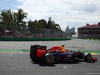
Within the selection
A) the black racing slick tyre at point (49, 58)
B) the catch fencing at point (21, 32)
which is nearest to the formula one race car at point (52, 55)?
the black racing slick tyre at point (49, 58)

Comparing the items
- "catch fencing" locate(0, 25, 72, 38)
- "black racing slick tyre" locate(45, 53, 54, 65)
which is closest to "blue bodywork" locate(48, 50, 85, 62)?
"black racing slick tyre" locate(45, 53, 54, 65)

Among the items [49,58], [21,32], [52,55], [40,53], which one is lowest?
[49,58]

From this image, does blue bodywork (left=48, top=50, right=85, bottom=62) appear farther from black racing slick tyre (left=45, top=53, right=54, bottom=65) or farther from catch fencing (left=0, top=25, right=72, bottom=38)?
catch fencing (left=0, top=25, right=72, bottom=38)

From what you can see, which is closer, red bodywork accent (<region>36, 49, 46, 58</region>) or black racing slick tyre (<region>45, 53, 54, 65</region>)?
black racing slick tyre (<region>45, 53, 54, 65</region>)

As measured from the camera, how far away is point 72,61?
1096 cm

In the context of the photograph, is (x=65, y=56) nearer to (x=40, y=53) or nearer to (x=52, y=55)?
(x=52, y=55)

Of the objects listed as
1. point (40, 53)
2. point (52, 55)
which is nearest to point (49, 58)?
point (52, 55)

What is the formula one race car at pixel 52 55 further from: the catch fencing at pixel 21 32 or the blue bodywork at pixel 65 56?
the catch fencing at pixel 21 32

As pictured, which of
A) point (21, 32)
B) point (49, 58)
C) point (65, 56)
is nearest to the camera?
point (49, 58)

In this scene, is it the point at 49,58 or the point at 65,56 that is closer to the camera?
the point at 49,58

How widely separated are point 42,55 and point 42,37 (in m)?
31.1

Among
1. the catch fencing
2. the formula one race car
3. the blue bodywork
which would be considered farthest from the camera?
the catch fencing

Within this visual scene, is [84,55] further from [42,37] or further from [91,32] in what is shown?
[91,32]

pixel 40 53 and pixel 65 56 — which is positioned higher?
pixel 40 53
